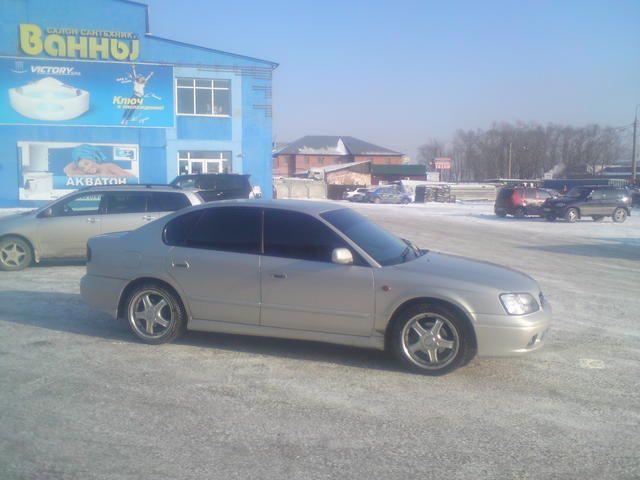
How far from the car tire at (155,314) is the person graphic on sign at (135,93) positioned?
90.6 feet

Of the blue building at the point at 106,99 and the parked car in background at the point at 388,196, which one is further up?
the blue building at the point at 106,99

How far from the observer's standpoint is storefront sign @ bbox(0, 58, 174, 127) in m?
30.6

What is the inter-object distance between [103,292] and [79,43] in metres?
28.4

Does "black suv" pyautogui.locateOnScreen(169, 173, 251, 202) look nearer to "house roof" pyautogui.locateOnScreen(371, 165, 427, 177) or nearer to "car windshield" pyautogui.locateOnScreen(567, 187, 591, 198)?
"car windshield" pyautogui.locateOnScreen(567, 187, 591, 198)

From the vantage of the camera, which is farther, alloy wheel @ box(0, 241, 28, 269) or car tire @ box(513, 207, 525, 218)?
car tire @ box(513, 207, 525, 218)

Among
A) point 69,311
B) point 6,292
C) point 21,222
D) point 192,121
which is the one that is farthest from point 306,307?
point 192,121

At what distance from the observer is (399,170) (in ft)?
271

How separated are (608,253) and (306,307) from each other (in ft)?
42.4

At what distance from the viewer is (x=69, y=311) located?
7984 mm

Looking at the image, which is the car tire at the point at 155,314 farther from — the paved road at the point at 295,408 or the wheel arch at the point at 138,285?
the paved road at the point at 295,408

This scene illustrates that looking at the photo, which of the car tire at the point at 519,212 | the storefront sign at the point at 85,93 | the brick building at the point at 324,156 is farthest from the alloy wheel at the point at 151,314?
the brick building at the point at 324,156

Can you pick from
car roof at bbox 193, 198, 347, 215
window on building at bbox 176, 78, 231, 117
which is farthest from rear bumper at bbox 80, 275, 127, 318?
window on building at bbox 176, 78, 231, 117

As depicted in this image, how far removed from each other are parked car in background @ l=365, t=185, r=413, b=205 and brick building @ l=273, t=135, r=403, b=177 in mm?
46178

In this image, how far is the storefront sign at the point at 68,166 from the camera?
31328 mm
